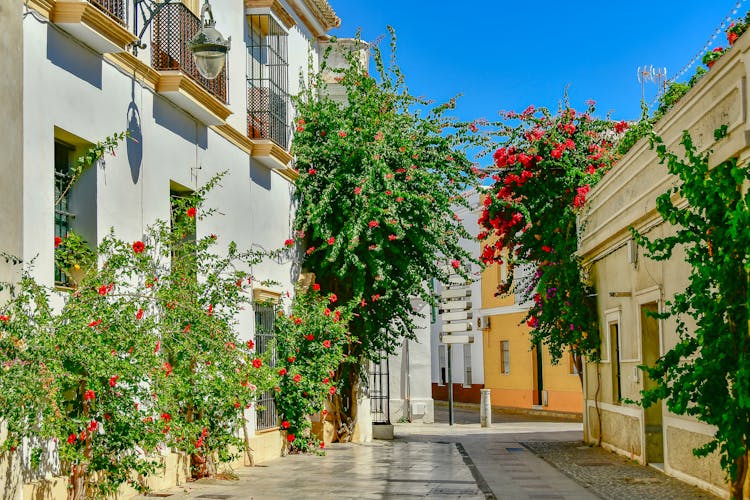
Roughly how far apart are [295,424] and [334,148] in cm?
502

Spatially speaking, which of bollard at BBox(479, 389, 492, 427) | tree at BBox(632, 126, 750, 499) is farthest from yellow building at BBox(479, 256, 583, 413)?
tree at BBox(632, 126, 750, 499)

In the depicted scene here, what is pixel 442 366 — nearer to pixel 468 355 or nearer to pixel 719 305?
pixel 468 355

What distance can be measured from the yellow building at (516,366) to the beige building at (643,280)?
508 inches

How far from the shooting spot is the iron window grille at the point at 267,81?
17031 millimetres

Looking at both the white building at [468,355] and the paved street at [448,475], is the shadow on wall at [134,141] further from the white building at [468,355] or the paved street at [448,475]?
the white building at [468,355]

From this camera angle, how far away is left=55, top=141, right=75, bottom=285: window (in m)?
10.5

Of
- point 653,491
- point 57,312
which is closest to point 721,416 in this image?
point 653,491

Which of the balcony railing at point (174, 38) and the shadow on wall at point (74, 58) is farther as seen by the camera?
the balcony railing at point (174, 38)

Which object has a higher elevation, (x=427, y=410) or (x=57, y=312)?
(x=57, y=312)

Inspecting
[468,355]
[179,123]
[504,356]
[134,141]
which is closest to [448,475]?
[179,123]

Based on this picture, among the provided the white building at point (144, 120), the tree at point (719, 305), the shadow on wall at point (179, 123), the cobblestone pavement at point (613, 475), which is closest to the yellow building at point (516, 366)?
the cobblestone pavement at point (613, 475)

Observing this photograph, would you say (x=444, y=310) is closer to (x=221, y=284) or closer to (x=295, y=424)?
(x=295, y=424)

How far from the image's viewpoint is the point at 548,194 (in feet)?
66.0

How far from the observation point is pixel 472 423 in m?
29.7
